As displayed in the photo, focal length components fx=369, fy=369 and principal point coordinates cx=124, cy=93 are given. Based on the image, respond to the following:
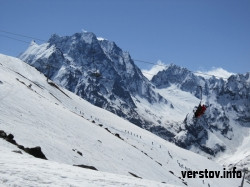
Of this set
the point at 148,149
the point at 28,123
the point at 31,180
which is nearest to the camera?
the point at 31,180

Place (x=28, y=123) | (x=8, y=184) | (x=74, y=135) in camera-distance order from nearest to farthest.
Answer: (x=8, y=184) < (x=28, y=123) < (x=74, y=135)

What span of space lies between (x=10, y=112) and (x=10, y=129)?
7920 mm

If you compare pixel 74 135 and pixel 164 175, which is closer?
pixel 74 135

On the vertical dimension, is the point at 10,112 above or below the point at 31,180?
Result: above

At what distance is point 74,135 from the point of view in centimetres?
4875

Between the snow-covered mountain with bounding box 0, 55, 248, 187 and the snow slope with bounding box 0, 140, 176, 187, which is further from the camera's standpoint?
the snow-covered mountain with bounding box 0, 55, 248, 187

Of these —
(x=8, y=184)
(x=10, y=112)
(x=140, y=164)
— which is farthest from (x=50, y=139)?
(x=8, y=184)

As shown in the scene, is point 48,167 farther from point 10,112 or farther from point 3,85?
point 3,85

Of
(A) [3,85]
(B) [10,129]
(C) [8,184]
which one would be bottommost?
(C) [8,184]

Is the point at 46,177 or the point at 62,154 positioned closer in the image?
the point at 46,177

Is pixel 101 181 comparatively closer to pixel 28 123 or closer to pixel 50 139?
pixel 50 139

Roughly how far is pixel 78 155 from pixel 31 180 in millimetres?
23653

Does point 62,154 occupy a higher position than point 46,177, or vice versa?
point 62,154

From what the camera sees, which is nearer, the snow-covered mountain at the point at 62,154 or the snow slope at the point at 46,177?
the snow slope at the point at 46,177
